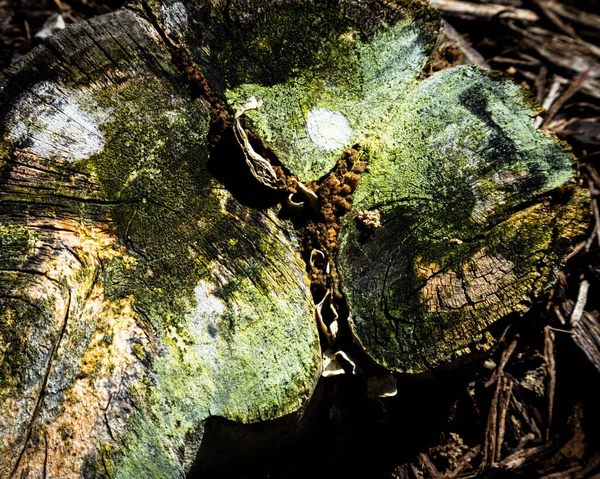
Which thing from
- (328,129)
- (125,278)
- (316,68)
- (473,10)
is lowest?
(125,278)

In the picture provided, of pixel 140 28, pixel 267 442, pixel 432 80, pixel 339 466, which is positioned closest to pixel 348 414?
pixel 339 466

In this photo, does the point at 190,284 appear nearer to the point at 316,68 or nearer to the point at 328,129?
the point at 328,129

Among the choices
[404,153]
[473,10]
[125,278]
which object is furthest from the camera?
[473,10]

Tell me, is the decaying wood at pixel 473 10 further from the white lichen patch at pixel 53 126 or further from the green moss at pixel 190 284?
the white lichen patch at pixel 53 126

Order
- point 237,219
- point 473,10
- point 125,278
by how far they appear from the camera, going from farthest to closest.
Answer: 1. point 473,10
2. point 237,219
3. point 125,278

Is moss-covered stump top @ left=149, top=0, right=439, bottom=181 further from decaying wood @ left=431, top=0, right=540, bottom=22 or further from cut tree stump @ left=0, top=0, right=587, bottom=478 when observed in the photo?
decaying wood @ left=431, top=0, right=540, bottom=22

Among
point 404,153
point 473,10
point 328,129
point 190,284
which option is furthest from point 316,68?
point 473,10

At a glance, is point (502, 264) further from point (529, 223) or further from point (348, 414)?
point (348, 414)

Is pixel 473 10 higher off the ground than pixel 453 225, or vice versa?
pixel 473 10
